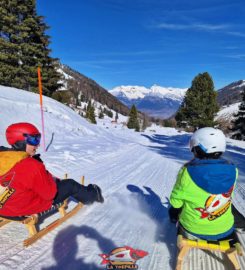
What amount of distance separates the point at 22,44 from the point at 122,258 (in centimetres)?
2623

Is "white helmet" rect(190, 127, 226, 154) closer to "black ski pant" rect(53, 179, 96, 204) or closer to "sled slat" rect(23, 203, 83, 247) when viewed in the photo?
"black ski pant" rect(53, 179, 96, 204)

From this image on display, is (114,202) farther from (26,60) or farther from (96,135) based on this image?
(26,60)

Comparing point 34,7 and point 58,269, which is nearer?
point 58,269

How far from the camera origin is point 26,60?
2784cm

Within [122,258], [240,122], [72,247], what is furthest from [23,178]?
[240,122]

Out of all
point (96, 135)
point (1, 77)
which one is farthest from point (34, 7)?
point (96, 135)

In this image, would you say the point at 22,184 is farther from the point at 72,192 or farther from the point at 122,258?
the point at 122,258

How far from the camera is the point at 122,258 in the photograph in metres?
3.62

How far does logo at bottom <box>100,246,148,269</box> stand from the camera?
3.44 m

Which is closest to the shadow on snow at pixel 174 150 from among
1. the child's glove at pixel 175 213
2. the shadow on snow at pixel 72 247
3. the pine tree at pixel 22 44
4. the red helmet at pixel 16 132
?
the shadow on snow at pixel 72 247

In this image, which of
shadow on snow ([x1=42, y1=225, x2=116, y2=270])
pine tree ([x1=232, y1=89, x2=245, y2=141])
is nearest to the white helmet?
shadow on snow ([x1=42, y1=225, x2=116, y2=270])

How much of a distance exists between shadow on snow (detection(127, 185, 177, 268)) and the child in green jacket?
0.66 metres

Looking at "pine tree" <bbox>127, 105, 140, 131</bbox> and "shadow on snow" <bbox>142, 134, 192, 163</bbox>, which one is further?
"pine tree" <bbox>127, 105, 140, 131</bbox>

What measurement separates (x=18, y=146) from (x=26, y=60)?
25.8 meters
